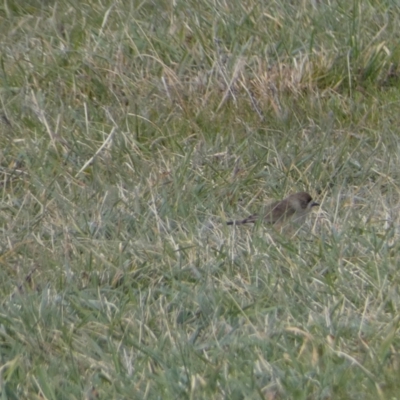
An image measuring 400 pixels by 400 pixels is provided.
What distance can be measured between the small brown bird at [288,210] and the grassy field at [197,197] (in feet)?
0.25

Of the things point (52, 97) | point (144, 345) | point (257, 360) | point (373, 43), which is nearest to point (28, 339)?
point (144, 345)

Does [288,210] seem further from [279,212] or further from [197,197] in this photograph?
[197,197]

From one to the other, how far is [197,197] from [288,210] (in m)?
0.58

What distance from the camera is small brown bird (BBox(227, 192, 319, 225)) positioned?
5.31 metres

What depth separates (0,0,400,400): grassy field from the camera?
4070 mm

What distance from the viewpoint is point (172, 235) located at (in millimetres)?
5281

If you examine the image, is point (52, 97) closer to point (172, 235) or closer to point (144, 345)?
point (172, 235)

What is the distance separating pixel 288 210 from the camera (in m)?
5.37

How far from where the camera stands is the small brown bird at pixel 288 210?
5.31 meters

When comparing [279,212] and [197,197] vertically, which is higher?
[279,212]

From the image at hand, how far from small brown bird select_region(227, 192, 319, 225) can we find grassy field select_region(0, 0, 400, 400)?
8 centimetres

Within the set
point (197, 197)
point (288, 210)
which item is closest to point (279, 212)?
point (288, 210)

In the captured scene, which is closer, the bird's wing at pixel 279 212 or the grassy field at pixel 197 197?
the grassy field at pixel 197 197

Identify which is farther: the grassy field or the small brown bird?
the small brown bird
